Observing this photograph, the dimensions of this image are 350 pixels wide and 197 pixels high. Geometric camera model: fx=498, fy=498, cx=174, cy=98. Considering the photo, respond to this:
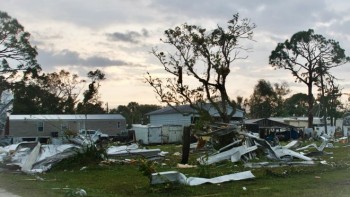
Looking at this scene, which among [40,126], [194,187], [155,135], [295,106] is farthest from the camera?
[295,106]

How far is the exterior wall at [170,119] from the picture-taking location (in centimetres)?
6450

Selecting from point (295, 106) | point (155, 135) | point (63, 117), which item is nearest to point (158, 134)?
point (155, 135)

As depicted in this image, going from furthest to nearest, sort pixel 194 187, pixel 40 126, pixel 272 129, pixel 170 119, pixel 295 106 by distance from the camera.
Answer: pixel 295 106, pixel 40 126, pixel 170 119, pixel 272 129, pixel 194 187

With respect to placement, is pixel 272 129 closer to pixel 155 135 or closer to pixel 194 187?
pixel 155 135

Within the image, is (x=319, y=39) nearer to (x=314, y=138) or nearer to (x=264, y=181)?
(x=314, y=138)

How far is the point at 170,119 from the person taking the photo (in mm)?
67688

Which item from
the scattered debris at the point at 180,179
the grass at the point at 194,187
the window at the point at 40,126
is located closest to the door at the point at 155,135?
the window at the point at 40,126

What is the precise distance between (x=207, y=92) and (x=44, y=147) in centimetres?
2396

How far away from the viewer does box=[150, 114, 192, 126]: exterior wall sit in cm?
6450

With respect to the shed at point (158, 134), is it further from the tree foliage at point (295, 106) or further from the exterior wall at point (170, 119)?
the tree foliage at point (295, 106)

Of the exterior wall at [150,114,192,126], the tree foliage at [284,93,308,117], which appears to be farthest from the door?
the tree foliage at [284,93,308,117]

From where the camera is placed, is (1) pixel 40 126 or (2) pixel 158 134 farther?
(1) pixel 40 126

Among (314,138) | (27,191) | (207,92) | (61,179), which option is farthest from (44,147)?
(314,138)

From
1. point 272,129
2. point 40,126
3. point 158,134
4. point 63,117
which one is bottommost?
point 158,134
